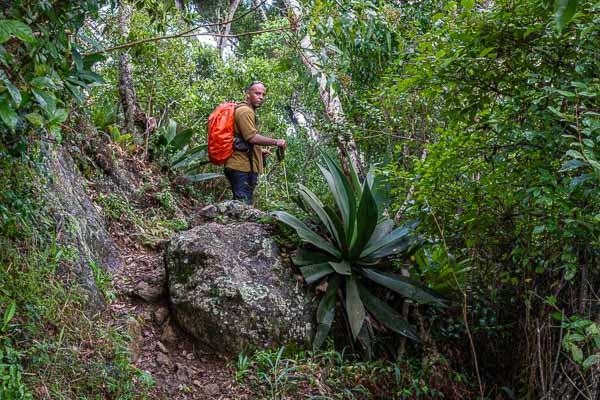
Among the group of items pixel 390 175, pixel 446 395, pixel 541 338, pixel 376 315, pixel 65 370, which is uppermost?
pixel 390 175

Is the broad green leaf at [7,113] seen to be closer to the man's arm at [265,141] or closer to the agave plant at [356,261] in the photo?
the agave plant at [356,261]

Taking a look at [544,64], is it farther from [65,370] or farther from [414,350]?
[65,370]

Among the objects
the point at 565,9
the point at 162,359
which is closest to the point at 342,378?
the point at 162,359

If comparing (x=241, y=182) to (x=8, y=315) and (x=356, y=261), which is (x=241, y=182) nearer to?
(x=356, y=261)

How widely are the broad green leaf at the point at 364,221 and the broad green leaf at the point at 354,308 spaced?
0.27 m

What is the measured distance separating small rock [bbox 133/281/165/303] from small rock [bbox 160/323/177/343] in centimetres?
26

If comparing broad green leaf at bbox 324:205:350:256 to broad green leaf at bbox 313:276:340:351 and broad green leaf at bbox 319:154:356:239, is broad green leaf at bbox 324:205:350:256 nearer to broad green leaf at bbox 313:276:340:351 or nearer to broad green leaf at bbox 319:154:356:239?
broad green leaf at bbox 319:154:356:239

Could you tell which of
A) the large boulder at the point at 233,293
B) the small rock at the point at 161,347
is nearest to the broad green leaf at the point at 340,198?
the large boulder at the point at 233,293

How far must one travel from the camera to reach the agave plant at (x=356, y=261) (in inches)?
153

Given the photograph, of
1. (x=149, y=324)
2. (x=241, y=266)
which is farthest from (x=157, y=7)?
(x=149, y=324)

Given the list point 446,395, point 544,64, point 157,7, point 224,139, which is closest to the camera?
point 544,64

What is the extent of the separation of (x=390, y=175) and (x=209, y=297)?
5.13ft

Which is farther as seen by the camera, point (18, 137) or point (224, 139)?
point (224, 139)

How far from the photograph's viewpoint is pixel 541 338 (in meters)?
2.96
